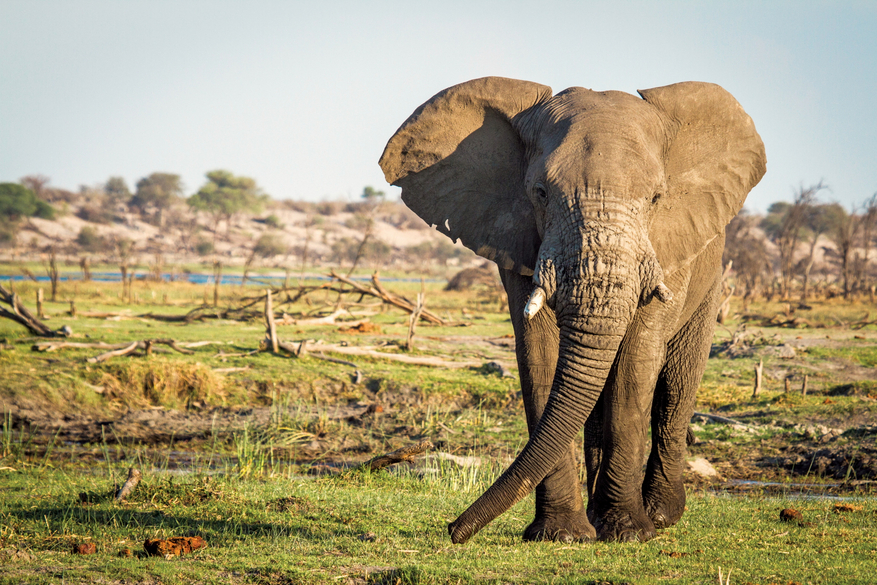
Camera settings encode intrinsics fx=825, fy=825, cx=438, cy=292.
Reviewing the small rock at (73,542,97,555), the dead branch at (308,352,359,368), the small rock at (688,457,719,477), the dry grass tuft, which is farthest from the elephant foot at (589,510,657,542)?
the dead branch at (308,352,359,368)

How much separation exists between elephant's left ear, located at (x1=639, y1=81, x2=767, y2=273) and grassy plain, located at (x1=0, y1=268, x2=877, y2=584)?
210 centimetres

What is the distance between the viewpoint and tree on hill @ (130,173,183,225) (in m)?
82.2

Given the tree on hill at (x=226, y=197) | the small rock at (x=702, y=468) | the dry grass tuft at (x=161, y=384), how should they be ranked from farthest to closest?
the tree on hill at (x=226, y=197) < the dry grass tuft at (x=161, y=384) < the small rock at (x=702, y=468)

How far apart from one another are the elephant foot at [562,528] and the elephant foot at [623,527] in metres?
0.18

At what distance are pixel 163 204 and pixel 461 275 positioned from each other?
53.7m

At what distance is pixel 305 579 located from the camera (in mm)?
4477

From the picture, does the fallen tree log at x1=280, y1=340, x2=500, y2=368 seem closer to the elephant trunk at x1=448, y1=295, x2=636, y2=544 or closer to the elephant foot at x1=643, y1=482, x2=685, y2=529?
the elephant foot at x1=643, y1=482, x2=685, y2=529

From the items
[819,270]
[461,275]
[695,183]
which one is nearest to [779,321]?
[461,275]

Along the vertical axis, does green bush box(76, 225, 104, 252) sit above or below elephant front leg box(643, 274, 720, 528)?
above

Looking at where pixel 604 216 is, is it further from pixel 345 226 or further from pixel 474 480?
pixel 345 226

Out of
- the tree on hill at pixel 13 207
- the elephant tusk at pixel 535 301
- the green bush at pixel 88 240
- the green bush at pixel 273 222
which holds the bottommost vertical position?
the elephant tusk at pixel 535 301

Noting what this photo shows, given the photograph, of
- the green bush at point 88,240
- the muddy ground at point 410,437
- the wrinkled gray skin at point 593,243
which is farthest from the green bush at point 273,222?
the wrinkled gray skin at point 593,243

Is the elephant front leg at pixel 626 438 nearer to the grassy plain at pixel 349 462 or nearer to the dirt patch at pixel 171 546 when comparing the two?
the grassy plain at pixel 349 462

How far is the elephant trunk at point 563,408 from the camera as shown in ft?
14.9
